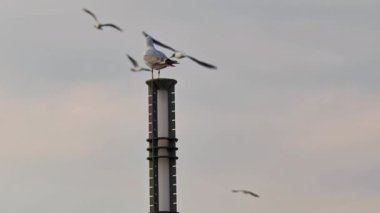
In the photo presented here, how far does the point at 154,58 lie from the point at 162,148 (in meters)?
19.0

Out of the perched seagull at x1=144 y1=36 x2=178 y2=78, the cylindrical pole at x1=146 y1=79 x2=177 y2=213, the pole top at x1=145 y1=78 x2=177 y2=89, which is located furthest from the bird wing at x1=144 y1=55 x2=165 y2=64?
the cylindrical pole at x1=146 y1=79 x2=177 y2=213

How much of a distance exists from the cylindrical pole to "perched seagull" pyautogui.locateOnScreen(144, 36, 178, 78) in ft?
51.3

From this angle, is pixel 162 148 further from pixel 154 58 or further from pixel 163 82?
pixel 154 58

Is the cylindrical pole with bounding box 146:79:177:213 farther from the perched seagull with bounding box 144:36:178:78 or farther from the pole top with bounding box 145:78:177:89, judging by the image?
the perched seagull with bounding box 144:36:178:78

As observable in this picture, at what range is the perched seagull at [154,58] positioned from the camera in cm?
15475

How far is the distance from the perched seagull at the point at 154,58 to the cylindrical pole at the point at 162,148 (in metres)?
15.6

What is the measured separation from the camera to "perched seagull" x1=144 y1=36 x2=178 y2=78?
154750mm

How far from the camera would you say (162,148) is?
561 feet

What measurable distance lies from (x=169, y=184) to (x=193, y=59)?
6145 cm

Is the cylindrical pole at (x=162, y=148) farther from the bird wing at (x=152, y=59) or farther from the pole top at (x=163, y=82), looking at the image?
the bird wing at (x=152, y=59)

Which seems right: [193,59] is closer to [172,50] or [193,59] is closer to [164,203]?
[172,50]

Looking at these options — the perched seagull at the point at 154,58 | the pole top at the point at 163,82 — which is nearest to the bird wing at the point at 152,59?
the perched seagull at the point at 154,58

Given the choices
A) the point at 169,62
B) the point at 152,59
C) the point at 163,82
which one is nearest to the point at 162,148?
the point at 163,82

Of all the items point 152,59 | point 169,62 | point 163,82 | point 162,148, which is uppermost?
point 163,82
